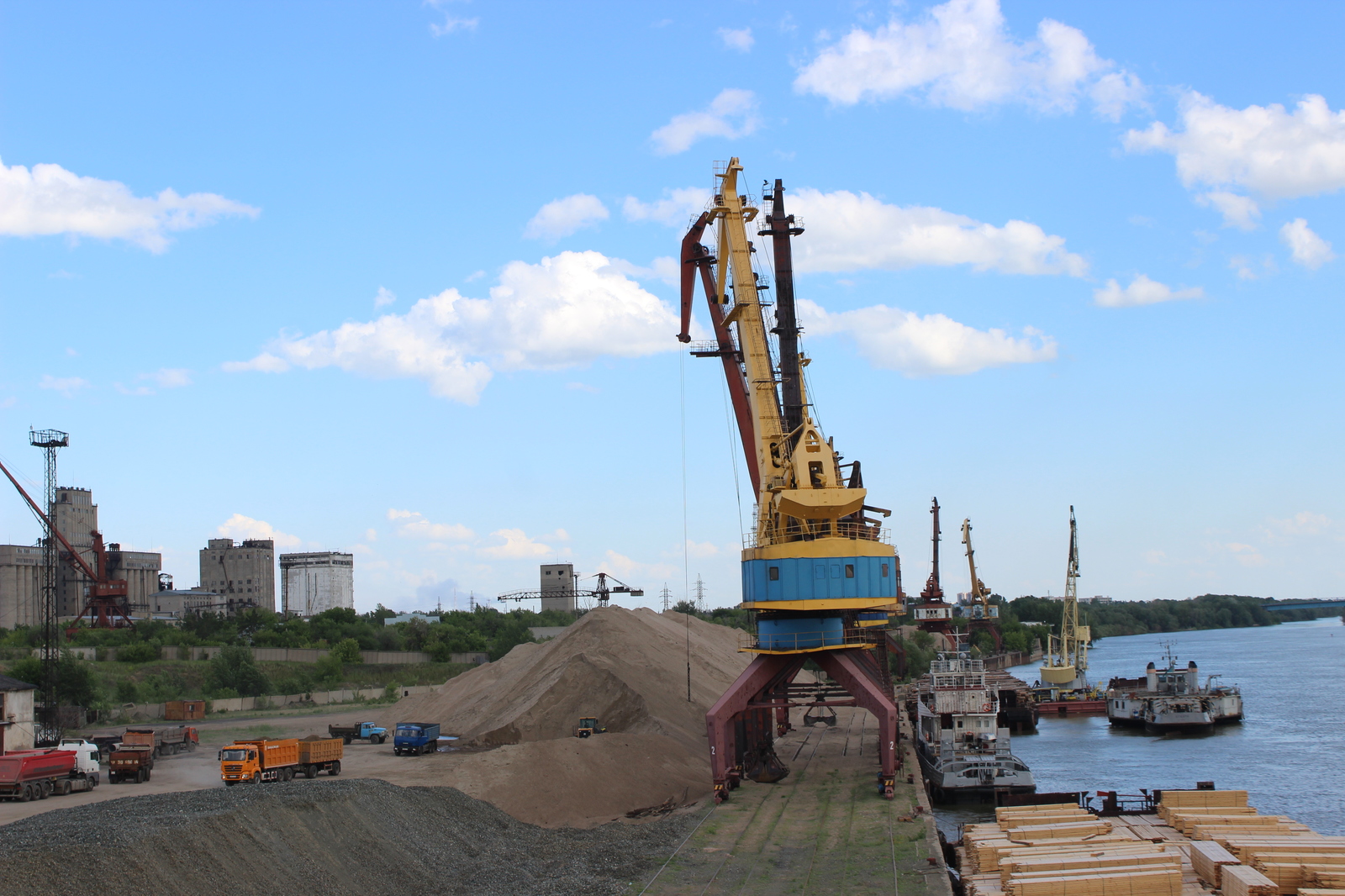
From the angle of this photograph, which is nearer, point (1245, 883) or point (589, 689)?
point (1245, 883)

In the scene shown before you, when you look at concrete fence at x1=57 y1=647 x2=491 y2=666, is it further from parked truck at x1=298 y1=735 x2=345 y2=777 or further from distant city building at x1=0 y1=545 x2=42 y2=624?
distant city building at x1=0 y1=545 x2=42 y2=624

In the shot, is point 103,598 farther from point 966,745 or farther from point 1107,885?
point 1107,885

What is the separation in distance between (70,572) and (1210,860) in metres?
167

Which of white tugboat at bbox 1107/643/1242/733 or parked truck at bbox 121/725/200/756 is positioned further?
white tugboat at bbox 1107/643/1242/733

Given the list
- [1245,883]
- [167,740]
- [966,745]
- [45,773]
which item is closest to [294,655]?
[167,740]

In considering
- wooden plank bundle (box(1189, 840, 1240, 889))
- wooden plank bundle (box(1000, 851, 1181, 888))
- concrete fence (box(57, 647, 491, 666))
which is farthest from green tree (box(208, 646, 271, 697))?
wooden plank bundle (box(1189, 840, 1240, 889))

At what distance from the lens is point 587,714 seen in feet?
157

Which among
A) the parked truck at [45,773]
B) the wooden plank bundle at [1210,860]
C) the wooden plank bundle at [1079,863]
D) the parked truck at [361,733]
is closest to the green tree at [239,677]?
the parked truck at [361,733]

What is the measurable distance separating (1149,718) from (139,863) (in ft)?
206

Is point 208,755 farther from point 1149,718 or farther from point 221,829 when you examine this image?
point 1149,718

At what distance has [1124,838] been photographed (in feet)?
85.1

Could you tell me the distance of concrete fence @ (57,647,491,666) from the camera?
87.3m

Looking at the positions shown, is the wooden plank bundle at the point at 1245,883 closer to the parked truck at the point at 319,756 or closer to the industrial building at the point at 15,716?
the parked truck at the point at 319,756

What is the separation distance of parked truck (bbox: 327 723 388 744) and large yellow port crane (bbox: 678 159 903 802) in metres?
21.3
